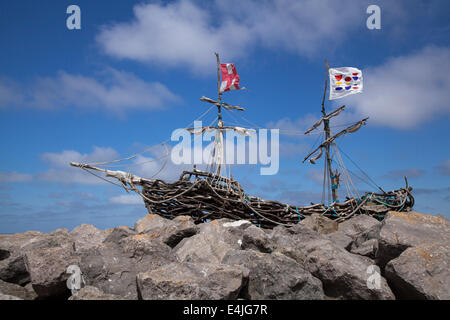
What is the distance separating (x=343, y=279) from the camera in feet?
19.7

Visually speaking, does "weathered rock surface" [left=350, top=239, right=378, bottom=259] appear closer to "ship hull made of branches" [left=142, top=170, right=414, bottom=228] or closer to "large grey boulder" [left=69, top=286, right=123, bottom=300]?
"large grey boulder" [left=69, top=286, right=123, bottom=300]

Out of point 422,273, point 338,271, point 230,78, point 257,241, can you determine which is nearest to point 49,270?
point 257,241

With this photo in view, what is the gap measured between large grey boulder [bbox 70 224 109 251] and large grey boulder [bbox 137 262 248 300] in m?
3.93

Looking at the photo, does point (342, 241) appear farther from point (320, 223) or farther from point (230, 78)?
point (230, 78)

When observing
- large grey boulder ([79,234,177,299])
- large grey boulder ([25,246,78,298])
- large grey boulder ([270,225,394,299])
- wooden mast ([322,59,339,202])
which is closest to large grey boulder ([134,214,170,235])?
large grey boulder ([79,234,177,299])

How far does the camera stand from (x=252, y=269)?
6016 millimetres

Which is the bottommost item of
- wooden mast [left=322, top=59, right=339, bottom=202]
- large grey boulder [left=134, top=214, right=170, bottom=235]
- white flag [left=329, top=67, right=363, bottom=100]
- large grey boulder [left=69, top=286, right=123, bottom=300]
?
large grey boulder [left=69, top=286, right=123, bottom=300]

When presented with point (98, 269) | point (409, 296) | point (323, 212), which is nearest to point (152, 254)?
point (98, 269)

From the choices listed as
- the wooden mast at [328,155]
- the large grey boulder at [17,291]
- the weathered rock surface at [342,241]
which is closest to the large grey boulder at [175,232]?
the large grey boulder at [17,291]

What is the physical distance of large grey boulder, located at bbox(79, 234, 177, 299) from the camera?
6.14m

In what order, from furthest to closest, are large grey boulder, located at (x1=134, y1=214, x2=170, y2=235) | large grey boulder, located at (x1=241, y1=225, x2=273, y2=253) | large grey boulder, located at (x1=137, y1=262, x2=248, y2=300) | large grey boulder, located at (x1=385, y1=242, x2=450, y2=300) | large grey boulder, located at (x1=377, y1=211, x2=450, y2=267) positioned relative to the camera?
1. large grey boulder, located at (x1=134, y1=214, x2=170, y2=235)
2. large grey boulder, located at (x1=241, y1=225, x2=273, y2=253)
3. large grey boulder, located at (x1=377, y1=211, x2=450, y2=267)
4. large grey boulder, located at (x1=385, y1=242, x2=450, y2=300)
5. large grey boulder, located at (x1=137, y1=262, x2=248, y2=300)

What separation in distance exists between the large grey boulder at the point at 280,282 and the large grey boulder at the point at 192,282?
261mm

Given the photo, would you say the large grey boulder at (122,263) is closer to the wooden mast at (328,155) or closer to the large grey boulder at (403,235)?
the large grey boulder at (403,235)
